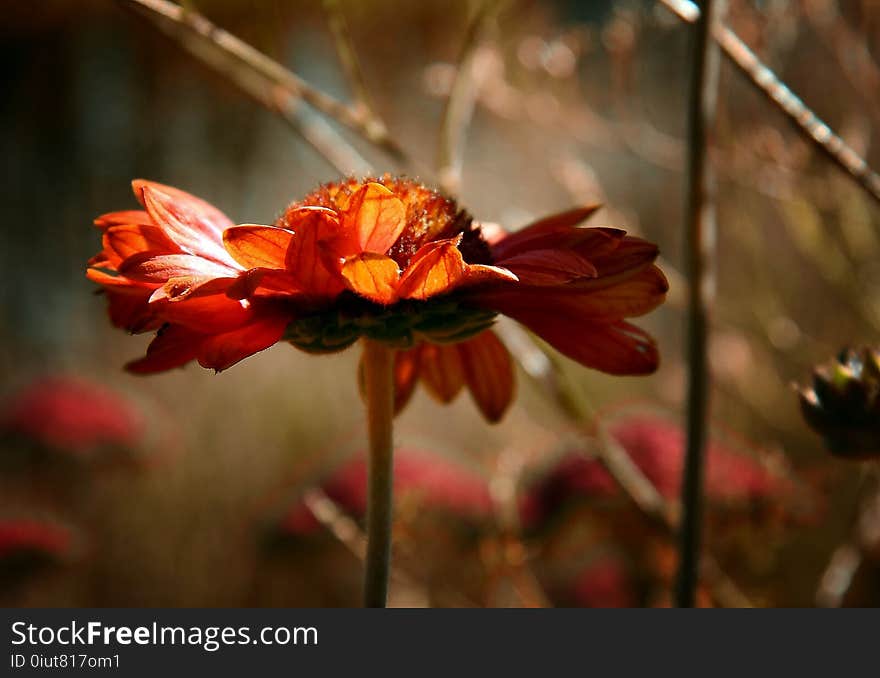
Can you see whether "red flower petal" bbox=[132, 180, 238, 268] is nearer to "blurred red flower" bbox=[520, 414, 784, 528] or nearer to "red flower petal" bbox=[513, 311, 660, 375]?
"red flower petal" bbox=[513, 311, 660, 375]

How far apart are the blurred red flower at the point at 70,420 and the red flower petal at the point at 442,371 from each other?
57 centimetres

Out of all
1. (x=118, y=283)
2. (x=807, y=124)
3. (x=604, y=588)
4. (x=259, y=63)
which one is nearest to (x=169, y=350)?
(x=118, y=283)

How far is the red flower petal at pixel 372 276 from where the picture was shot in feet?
0.96

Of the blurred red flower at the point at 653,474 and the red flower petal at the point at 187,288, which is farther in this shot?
the blurred red flower at the point at 653,474

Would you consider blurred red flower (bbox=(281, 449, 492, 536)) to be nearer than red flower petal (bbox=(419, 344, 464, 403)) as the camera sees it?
No

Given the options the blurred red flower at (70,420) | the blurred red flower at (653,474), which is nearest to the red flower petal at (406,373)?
the blurred red flower at (653,474)

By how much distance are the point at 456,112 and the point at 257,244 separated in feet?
0.76

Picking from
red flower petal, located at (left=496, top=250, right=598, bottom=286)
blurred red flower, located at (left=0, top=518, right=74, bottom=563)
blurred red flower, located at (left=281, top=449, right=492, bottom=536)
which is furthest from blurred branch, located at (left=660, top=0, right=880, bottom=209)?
blurred red flower, located at (left=0, top=518, right=74, bottom=563)

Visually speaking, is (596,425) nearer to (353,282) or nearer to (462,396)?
(353,282)

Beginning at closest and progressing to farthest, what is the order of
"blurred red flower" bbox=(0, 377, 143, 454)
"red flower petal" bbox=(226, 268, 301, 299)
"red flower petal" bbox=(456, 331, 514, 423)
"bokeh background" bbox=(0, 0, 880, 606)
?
"red flower petal" bbox=(226, 268, 301, 299) < "red flower petal" bbox=(456, 331, 514, 423) < "bokeh background" bbox=(0, 0, 880, 606) < "blurred red flower" bbox=(0, 377, 143, 454)

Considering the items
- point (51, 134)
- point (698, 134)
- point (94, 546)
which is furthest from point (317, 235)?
point (51, 134)

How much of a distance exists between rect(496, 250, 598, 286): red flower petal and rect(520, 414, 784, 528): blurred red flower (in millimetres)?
310

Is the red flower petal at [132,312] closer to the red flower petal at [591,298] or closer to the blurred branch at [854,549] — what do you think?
the red flower petal at [591,298]

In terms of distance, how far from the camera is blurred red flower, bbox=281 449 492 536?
0.74 meters
